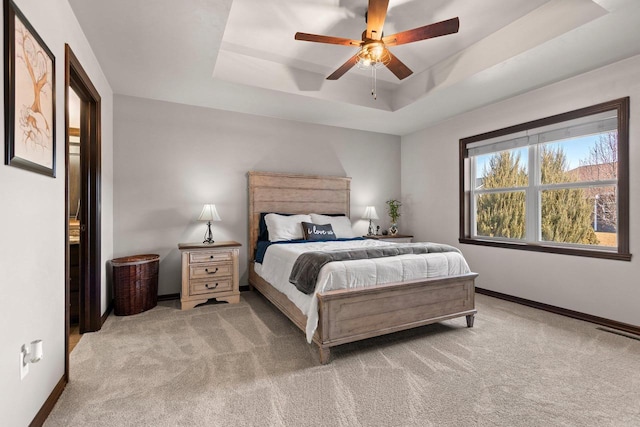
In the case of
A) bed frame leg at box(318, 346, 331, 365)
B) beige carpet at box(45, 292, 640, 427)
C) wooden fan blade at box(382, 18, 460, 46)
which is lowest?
beige carpet at box(45, 292, 640, 427)

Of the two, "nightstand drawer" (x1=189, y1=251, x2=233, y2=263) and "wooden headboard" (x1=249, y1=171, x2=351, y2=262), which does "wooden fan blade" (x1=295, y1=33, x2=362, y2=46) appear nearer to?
"wooden headboard" (x1=249, y1=171, x2=351, y2=262)

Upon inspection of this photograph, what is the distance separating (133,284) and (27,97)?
2.33 m

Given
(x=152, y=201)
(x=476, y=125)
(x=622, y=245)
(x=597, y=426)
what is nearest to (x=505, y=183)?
(x=476, y=125)

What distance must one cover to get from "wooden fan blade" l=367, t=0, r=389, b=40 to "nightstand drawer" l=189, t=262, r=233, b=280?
2.88 m

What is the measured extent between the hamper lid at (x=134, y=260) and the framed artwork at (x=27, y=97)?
1.65 metres

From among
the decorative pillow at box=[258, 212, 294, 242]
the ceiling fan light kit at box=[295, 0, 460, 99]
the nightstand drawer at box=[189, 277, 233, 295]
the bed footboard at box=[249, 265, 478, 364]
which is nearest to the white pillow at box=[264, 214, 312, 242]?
the decorative pillow at box=[258, 212, 294, 242]

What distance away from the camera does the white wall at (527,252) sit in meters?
2.87

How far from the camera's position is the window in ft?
10.0

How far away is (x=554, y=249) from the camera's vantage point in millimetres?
3443

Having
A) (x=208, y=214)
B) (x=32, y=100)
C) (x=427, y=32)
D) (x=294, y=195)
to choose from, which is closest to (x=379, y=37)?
(x=427, y=32)

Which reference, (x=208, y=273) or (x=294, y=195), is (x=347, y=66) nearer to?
(x=294, y=195)

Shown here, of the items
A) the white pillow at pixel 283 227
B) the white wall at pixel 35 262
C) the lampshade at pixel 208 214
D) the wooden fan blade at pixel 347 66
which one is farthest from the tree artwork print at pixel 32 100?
the white pillow at pixel 283 227

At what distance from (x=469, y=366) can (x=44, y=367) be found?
2701 millimetres

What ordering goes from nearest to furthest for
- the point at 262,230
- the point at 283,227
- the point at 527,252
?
the point at 527,252, the point at 283,227, the point at 262,230
